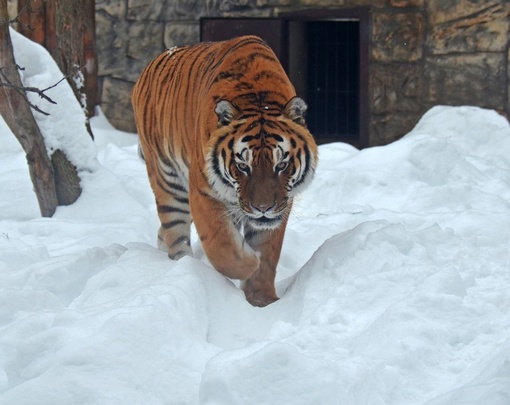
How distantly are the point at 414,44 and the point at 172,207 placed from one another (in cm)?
391

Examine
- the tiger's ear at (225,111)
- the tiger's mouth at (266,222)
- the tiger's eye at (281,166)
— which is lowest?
the tiger's mouth at (266,222)

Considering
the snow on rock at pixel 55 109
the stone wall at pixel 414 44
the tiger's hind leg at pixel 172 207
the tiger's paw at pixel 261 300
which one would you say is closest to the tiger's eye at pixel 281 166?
the tiger's paw at pixel 261 300

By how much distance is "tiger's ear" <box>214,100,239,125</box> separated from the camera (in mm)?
3975

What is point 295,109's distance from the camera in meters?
4.04

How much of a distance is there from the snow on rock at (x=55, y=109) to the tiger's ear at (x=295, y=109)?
241cm

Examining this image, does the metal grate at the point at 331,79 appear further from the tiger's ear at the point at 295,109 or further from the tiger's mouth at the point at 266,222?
the tiger's mouth at the point at 266,222

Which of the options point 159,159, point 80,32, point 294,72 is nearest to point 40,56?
point 80,32

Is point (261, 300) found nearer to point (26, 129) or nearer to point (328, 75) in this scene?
point (26, 129)

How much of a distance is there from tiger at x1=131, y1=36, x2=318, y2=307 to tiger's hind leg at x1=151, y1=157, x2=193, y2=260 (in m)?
0.35

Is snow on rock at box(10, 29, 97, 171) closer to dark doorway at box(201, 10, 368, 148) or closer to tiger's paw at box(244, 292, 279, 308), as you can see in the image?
tiger's paw at box(244, 292, 279, 308)

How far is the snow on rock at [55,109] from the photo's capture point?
19.9 ft

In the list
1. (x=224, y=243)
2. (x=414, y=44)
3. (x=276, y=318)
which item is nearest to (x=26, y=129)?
(x=224, y=243)

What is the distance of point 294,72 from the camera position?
8961 mm

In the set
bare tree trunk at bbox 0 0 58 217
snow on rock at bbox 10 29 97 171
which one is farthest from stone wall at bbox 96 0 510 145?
bare tree trunk at bbox 0 0 58 217
